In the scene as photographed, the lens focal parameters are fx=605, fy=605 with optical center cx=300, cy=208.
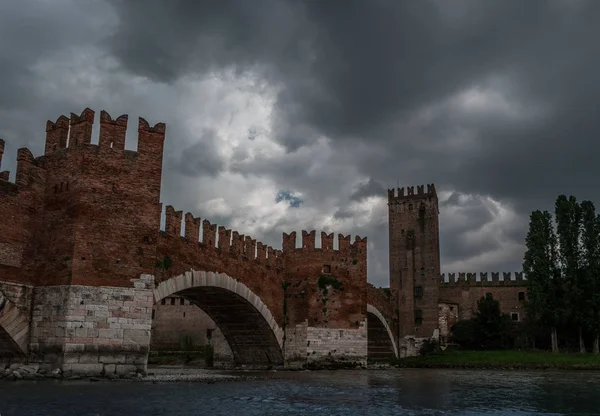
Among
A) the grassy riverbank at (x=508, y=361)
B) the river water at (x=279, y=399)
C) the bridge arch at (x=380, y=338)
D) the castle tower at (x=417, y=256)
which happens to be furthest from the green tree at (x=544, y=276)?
the river water at (x=279, y=399)

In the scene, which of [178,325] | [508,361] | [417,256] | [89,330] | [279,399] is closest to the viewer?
[279,399]

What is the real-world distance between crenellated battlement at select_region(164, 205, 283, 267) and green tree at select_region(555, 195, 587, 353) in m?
19.0

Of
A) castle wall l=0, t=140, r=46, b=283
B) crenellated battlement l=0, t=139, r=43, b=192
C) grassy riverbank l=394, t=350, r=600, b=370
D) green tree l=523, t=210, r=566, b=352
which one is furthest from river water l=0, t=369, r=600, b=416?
green tree l=523, t=210, r=566, b=352

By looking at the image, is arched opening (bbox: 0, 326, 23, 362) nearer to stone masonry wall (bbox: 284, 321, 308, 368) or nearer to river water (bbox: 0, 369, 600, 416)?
river water (bbox: 0, 369, 600, 416)

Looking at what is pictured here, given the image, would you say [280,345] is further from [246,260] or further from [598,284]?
[598,284]

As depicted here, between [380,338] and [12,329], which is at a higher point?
[12,329]

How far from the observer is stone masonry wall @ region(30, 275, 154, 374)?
15.7 meters

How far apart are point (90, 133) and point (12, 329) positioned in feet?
19.2

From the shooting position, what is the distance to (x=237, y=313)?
25609 millimetres

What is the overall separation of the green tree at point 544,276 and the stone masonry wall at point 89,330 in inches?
1070

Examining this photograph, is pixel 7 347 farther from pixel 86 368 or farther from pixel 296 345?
pixel 296 345

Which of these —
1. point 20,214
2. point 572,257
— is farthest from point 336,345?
point 572,257

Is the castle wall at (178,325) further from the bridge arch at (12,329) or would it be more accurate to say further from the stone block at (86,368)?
the stone block at (86,368)

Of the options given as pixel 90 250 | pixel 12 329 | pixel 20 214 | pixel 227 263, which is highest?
pixel 20 214
